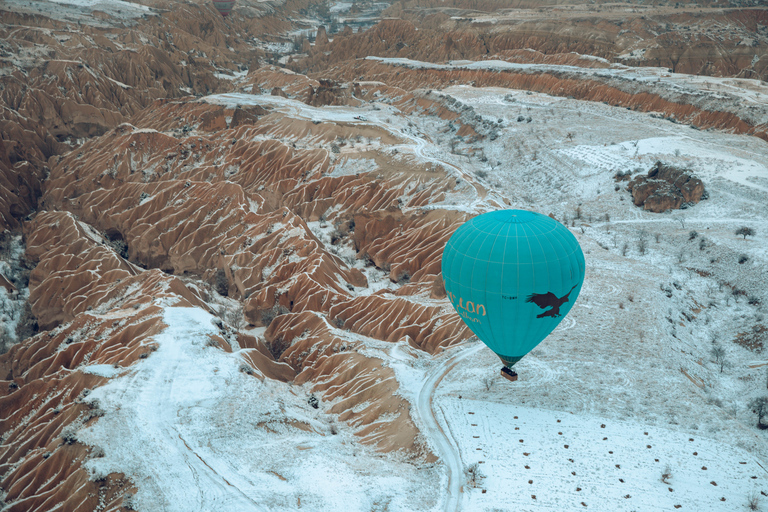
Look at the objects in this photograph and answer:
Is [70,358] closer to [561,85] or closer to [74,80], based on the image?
[74,80]

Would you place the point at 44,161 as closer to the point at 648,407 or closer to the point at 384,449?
the point at 384,449

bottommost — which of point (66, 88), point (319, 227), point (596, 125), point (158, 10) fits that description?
point (319, 227)

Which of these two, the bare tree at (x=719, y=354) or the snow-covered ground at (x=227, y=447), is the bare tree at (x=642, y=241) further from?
the snow-covered ground at (x=227, y=447)

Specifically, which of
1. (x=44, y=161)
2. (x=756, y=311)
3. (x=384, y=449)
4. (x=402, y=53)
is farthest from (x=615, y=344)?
(x=402, y=53)

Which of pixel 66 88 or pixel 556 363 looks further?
pixel 66 88

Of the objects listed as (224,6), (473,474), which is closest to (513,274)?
(473,474)

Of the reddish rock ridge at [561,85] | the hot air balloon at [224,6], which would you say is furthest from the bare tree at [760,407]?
the hot air balloon at [224,6]
